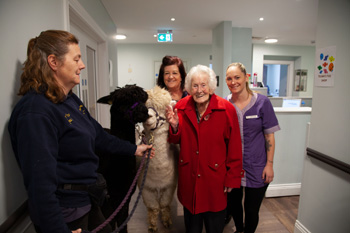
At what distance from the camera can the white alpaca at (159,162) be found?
1455 mm

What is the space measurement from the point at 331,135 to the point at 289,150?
1.18m

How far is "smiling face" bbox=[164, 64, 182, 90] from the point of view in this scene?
1.99m

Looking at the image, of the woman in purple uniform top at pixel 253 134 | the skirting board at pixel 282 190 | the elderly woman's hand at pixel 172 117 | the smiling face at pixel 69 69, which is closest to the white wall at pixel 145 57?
the skirting board at pixel 282 190

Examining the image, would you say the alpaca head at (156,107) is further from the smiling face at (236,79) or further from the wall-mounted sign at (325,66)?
the wall-mounted sign at (325,66)

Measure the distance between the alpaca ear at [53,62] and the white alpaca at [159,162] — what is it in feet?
2.13

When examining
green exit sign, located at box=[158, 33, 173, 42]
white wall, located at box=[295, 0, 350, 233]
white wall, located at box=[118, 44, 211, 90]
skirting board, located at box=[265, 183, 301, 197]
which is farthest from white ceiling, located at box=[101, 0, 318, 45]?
skirting board, located at box=[265, 183, 301, 197]

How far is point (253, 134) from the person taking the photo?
5.31 feet

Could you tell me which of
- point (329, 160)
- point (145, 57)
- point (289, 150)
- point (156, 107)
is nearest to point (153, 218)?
point (156, 107)

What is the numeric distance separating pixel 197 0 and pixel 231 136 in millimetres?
2982

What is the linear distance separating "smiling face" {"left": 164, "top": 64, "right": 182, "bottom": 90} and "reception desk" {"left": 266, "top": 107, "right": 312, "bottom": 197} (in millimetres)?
1444

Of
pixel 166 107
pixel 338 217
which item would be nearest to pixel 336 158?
pixel 338 217

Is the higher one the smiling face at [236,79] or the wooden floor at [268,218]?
the smiling face at [236,79]

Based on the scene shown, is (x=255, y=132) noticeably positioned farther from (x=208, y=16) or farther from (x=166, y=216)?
(x=208, y=16)

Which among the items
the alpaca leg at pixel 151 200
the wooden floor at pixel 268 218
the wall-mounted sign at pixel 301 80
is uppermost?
the wall-mounted sign at pixel 301 80
